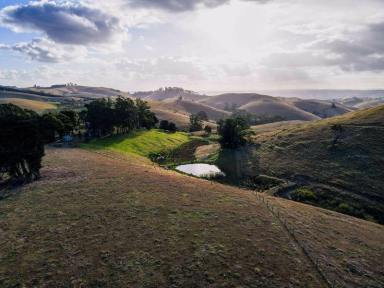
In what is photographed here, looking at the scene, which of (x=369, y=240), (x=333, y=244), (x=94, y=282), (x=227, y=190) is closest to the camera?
(x=94, y=282)

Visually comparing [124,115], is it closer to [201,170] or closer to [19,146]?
[201,170]

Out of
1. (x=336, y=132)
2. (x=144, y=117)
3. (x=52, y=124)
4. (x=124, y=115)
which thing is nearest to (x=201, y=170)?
(x=336, y=132)

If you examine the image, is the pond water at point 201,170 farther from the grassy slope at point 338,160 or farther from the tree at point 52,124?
the tree at point 52,124

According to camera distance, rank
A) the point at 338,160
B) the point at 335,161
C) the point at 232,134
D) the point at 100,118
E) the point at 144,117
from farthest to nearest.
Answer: the point at 144,117 < the point at 100,118 < the point at 232,134 < the point at 338,160 < the point at 335,161

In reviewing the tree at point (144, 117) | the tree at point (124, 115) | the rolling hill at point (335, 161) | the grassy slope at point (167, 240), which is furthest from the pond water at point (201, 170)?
the tree at point (144, 117)

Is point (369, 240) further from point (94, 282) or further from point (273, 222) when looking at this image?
point (94, 282)

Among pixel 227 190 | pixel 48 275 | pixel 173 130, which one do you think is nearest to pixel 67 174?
pixel 227 190

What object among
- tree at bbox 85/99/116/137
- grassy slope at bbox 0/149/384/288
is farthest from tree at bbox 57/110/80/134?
grassy slope at bbox 0/149/384/288
